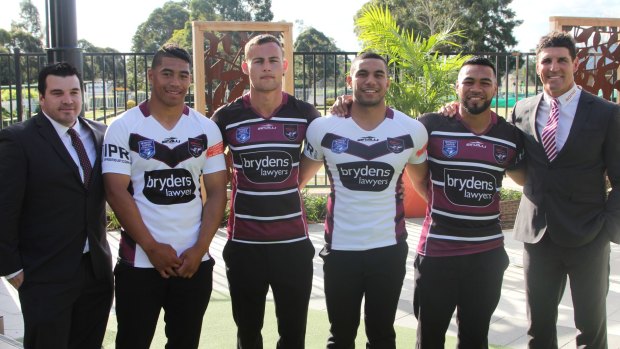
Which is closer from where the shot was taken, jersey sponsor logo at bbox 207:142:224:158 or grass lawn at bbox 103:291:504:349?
jersey sponsor logo at bbox 207:142:224:158

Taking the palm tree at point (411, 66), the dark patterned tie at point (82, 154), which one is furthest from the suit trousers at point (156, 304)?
the palm tree at point (411, 66)

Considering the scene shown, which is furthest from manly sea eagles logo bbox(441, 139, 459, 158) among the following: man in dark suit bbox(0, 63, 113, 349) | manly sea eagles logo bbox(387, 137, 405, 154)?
man in dark suit bbox(0, 63, 113, 349)

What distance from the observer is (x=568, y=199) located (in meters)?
3.58

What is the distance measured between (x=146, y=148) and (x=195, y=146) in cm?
25

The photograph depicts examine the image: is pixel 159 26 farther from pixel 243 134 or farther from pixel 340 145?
pixel 340 145

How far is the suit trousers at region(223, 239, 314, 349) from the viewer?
11.8 feet

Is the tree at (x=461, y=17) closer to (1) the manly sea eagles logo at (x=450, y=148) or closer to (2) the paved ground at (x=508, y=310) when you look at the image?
(2) the paved ground at (x=508, y=310)

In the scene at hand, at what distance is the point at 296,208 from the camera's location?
3672mm

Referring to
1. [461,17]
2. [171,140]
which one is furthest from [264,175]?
[461,17]

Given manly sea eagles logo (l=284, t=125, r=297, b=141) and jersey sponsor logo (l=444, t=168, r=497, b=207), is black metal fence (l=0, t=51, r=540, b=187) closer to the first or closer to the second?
manly sea eagles logo (l=284, t=125, r=297, b=141)

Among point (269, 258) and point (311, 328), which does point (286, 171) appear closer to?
point (269, 258)

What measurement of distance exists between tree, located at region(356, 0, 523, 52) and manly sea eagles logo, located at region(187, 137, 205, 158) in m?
36.2

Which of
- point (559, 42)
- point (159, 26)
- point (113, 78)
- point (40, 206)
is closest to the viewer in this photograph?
point (40, 206)

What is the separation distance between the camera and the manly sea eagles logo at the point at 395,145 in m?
3.57
